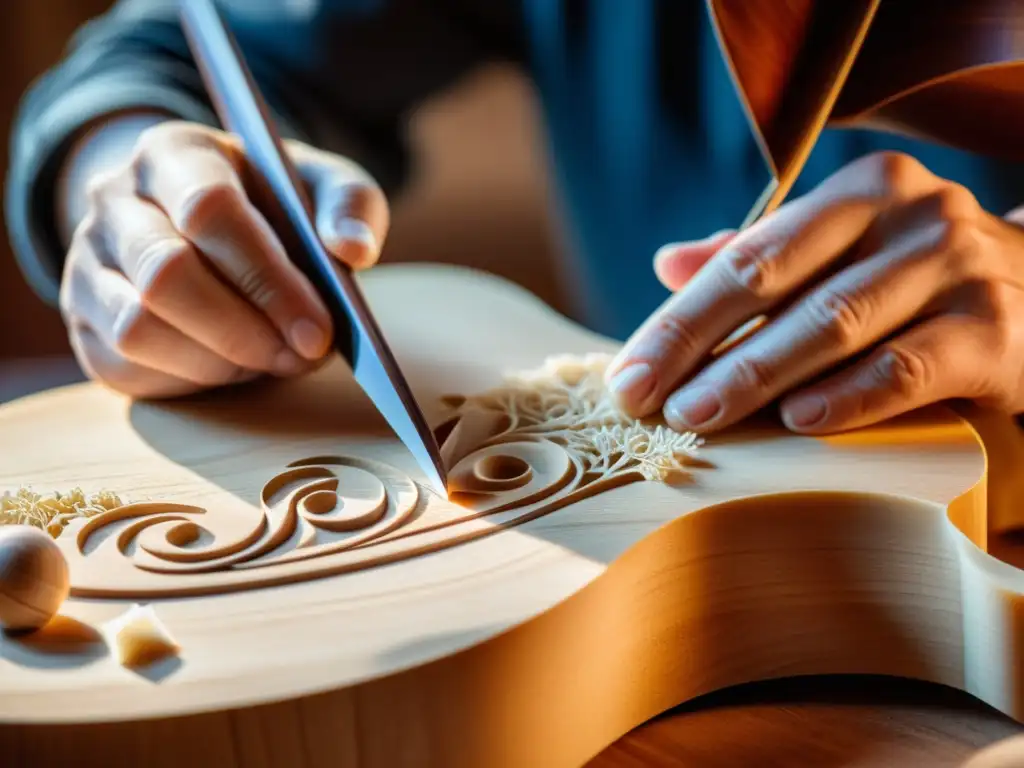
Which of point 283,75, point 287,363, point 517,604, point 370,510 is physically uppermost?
point 283,75

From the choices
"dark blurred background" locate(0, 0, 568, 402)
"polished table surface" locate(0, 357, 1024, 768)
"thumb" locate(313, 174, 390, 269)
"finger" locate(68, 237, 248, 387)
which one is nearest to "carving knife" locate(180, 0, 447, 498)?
"thumb" locate(313, 174, 390, 269)

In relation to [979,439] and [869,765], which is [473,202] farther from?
[869,765]

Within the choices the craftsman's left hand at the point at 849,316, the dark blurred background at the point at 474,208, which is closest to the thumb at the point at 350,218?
the craftsman's left hand at the point at 849,316

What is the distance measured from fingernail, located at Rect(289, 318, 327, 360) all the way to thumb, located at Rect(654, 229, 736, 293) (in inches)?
12.3

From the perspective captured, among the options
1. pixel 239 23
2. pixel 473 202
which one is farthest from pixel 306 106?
pixel 473 202

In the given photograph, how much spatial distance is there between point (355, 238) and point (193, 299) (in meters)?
0.15

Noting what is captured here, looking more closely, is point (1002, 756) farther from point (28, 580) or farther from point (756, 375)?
point (28, 580)

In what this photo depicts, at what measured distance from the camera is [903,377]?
81cm

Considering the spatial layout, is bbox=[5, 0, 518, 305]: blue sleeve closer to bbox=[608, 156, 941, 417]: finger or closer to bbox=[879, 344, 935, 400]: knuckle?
bbox=[608, 156, 941, 417]: finger

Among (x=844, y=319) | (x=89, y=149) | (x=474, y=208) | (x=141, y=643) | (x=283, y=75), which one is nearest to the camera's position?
(x=141, y=643)

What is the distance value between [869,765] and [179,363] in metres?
0.63

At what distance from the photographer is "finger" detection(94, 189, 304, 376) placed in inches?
34.6

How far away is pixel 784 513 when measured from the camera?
2.37 ft

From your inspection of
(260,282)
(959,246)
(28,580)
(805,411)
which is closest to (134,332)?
(260,282)
